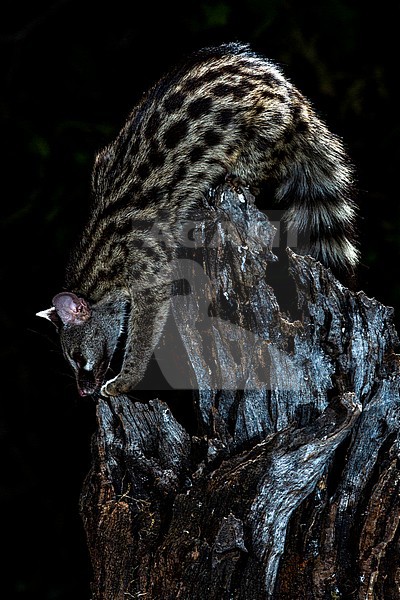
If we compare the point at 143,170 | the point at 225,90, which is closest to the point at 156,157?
the point at 143,170

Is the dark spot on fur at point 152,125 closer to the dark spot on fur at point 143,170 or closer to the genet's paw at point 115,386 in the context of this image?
the dark spot on fur at point 143,170

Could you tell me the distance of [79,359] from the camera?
10.7 feet

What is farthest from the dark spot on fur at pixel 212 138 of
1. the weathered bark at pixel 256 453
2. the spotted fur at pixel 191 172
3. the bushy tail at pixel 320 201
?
the weathered bark at pixel 256 453

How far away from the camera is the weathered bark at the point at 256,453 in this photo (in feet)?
7.66

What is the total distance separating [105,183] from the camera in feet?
10.4

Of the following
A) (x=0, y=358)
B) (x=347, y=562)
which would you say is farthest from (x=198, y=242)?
(x=0, y=358)

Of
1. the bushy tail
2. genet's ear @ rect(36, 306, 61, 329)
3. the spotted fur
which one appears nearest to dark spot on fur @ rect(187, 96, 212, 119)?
the spotted fur

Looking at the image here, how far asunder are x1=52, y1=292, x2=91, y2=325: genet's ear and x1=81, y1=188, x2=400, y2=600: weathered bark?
23.6 inches

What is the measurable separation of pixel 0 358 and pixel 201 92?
165 centimetres

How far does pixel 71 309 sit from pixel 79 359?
0.68 feet

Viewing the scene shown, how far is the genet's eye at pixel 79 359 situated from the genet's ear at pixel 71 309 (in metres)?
0.13

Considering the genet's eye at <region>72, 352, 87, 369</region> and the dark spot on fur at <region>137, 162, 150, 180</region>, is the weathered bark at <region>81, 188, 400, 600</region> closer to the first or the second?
the dark spot on fur at <region>137, 162, 150, 180</region>

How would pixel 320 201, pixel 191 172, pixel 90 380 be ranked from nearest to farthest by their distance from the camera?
pixel 191 172
pixel 320 201
pixel 90 380

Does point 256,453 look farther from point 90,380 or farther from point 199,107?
point 199,107
